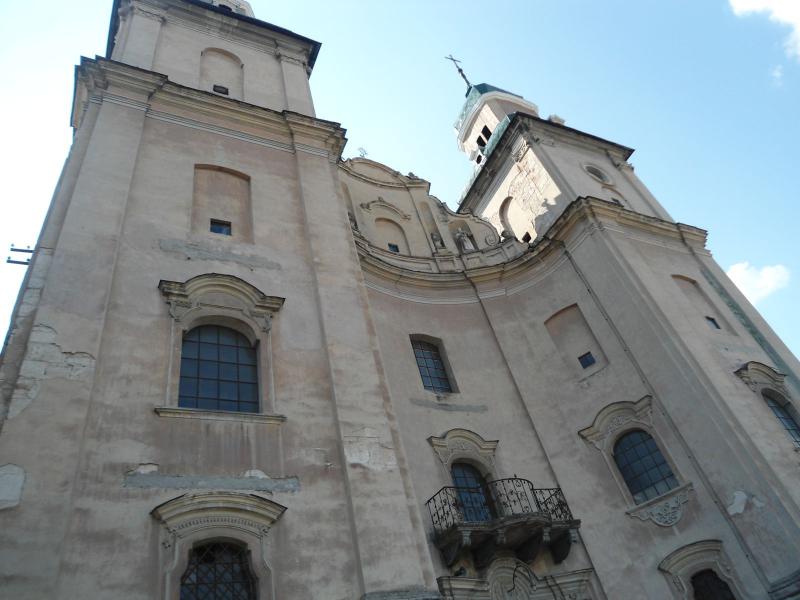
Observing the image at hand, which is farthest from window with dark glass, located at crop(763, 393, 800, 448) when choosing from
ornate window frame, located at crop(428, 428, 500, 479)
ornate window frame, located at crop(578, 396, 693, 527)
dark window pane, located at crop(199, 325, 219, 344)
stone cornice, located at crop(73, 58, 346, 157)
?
dark window pane, located at crop(199, 325, 219, 344)

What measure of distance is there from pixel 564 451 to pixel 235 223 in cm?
1010

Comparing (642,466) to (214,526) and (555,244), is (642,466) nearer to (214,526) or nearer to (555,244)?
(555,244)

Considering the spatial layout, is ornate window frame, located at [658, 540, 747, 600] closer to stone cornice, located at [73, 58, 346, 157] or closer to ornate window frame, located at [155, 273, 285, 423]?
ornate window frame, located at [155, 273, 285, 423]

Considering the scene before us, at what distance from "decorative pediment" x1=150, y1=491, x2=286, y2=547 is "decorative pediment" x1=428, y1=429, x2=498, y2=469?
6849 mm

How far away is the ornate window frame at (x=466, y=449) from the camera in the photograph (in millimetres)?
15547

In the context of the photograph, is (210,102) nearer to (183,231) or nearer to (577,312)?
(183,231)

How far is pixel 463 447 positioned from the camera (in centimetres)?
1598

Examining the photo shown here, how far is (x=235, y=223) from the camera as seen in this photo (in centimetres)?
1419

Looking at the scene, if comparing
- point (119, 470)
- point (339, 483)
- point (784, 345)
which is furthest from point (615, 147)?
point (119, 470)

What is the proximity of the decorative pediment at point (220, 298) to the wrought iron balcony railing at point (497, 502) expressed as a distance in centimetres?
569

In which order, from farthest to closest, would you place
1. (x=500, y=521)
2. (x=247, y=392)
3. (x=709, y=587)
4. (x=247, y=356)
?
(x=709, y=587), (x=500, y=521), (x=247, y=356), (x=247, y=392)

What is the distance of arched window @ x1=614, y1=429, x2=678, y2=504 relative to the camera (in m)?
15.2

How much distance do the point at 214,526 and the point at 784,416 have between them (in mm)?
14284

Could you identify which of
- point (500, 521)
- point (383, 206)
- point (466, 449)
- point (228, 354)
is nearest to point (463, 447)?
point (466, 449)
